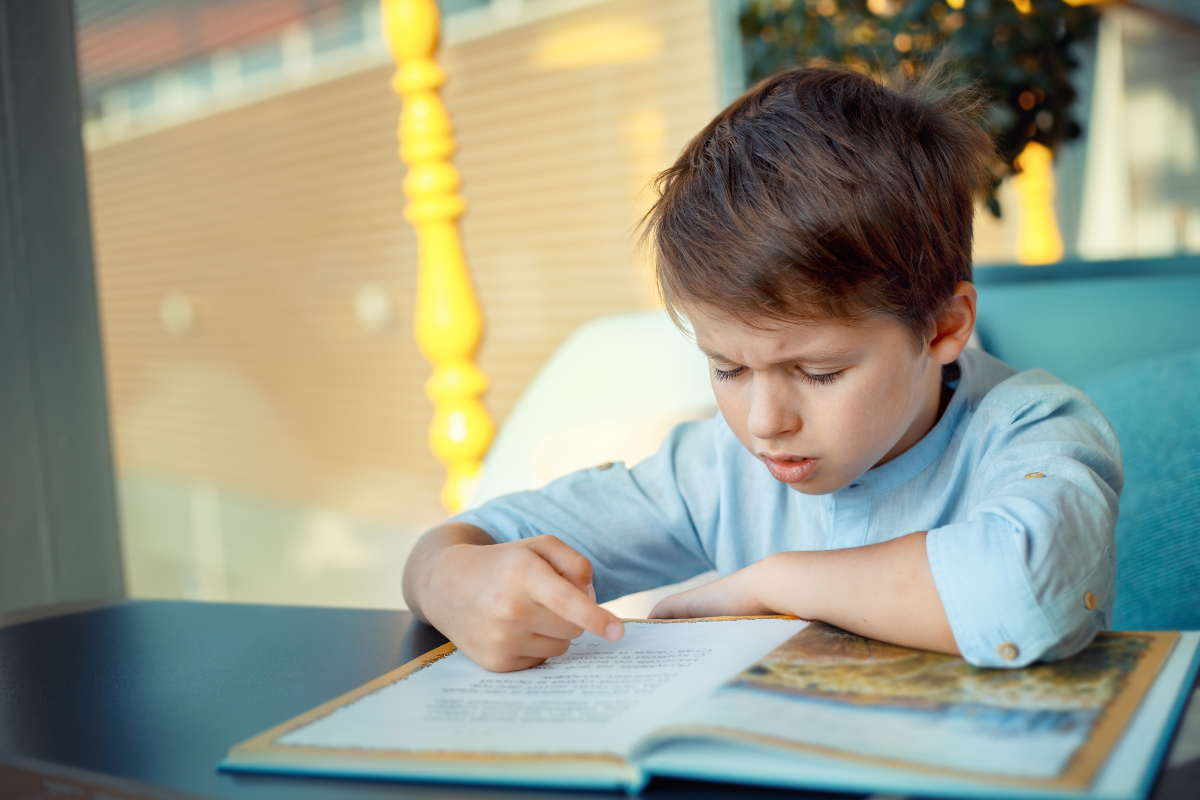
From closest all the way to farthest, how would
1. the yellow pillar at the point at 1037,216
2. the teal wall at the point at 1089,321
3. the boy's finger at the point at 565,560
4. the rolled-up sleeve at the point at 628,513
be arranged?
the boy's finger at the point at 565,560 → the rolled-up sleeve at the point at 628,513 → the teal wall at the point at 1089,321 → the yellow pillar at the point at 1037,216

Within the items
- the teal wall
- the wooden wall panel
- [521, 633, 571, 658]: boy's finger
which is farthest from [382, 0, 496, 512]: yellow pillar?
the wooden wall panel

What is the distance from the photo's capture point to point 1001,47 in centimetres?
194

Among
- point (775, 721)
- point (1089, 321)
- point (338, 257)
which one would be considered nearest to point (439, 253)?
point (1089, 321)

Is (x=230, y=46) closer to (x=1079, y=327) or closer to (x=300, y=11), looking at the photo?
(x=300, y=11)

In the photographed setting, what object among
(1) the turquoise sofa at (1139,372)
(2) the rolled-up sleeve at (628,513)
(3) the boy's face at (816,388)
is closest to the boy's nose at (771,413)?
(3) the boy's face at (816,388)

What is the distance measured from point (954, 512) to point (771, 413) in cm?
26

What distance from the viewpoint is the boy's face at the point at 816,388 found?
70cm

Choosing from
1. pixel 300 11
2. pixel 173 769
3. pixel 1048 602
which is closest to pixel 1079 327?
pixel 1048 602

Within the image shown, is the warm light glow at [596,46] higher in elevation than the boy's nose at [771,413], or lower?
higher

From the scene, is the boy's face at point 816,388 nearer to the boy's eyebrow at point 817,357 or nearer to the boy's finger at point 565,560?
the boy's eyebrow at point 817,357

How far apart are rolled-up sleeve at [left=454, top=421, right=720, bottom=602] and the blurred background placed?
6.99ft

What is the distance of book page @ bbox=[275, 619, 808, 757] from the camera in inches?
18.6

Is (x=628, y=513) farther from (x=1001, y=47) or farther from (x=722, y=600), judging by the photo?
(x=1001, y=47)

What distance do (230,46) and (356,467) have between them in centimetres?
193
